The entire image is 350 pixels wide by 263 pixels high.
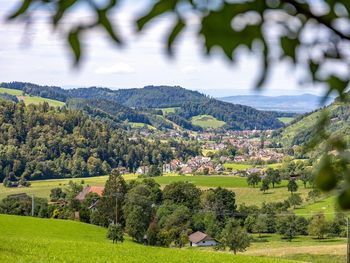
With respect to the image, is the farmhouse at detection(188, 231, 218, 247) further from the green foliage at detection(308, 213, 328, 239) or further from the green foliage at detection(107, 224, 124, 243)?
the green foliage at detection(107, 224, 124, 243)

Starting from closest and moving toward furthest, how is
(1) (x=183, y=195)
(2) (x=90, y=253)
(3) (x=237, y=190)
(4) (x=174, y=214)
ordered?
1. (2) (x=90, y=253)
2. (4) (x=174, y=214)
3. (1) (x=183, y=195)
4. (3) (x=237, y=190)

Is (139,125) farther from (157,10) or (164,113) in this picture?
(157,10)

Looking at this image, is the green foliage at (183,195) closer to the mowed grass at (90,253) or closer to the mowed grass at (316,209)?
the mowed grass at (316,209)

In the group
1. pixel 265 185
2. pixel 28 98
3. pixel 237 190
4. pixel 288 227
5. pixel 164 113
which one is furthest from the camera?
pixel 164 113

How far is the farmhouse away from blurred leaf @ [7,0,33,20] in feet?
144

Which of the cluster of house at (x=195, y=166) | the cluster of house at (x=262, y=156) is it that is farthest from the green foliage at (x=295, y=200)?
the cluster of house at (x=262, y=156)

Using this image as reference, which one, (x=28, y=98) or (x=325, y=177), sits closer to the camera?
(x=325, y=177)

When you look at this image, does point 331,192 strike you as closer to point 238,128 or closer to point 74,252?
point 74,252

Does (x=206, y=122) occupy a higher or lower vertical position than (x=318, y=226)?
higher

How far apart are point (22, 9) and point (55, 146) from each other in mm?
95804

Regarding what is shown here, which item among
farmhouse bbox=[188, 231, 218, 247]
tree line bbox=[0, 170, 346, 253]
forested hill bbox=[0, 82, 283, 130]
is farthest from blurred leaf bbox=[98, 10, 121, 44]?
forested hill bbox=[0, 82, 283, 130]

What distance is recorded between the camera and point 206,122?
17312 centimetres

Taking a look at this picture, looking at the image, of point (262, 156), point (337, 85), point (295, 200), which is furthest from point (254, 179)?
point (337, 85)

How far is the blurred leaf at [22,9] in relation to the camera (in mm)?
896
